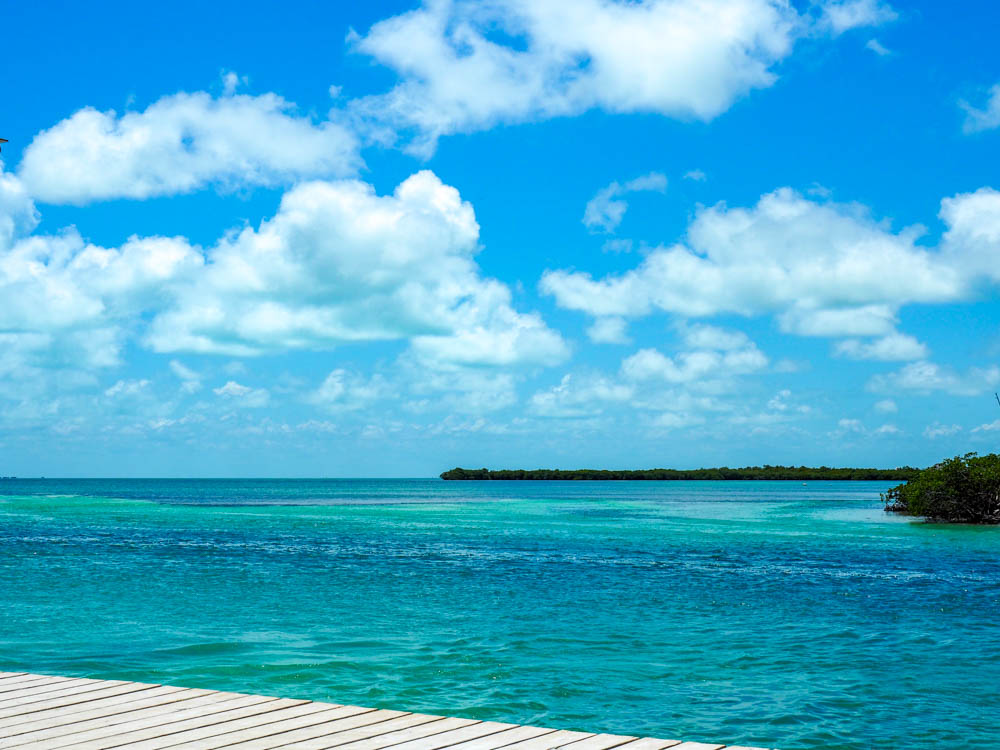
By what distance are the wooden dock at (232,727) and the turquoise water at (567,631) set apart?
4.12 metres

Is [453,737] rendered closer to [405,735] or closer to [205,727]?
[405,735]

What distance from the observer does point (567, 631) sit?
17344mm

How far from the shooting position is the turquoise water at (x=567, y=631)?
12.1m

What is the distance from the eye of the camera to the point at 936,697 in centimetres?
1270

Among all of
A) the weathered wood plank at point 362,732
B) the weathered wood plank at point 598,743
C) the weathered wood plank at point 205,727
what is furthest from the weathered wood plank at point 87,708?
the weathered wood plank at point 598,743

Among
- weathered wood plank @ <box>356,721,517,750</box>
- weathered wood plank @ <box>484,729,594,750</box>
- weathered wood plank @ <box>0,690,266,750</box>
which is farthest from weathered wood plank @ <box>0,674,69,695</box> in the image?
weathered wood plank @ <box>484,729,594,750</box>

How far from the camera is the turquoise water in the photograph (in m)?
12.1

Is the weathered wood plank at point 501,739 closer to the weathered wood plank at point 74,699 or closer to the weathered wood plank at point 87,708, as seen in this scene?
the weathered wood plank at point 87,708

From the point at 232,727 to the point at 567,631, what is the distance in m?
10.7

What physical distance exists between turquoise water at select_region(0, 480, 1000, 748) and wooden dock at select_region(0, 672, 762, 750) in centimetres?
412

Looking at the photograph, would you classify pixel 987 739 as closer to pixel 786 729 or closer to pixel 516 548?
pixel 786 729

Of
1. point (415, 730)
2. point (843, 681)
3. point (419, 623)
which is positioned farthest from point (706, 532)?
point (415, 730)

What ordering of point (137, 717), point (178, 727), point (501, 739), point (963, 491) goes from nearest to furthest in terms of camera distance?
point (501, 739) → point (178, 727) → point (137, 717) → point (963, 491)

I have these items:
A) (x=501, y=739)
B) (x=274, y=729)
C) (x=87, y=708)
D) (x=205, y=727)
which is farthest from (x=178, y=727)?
(x=501, y=739)
